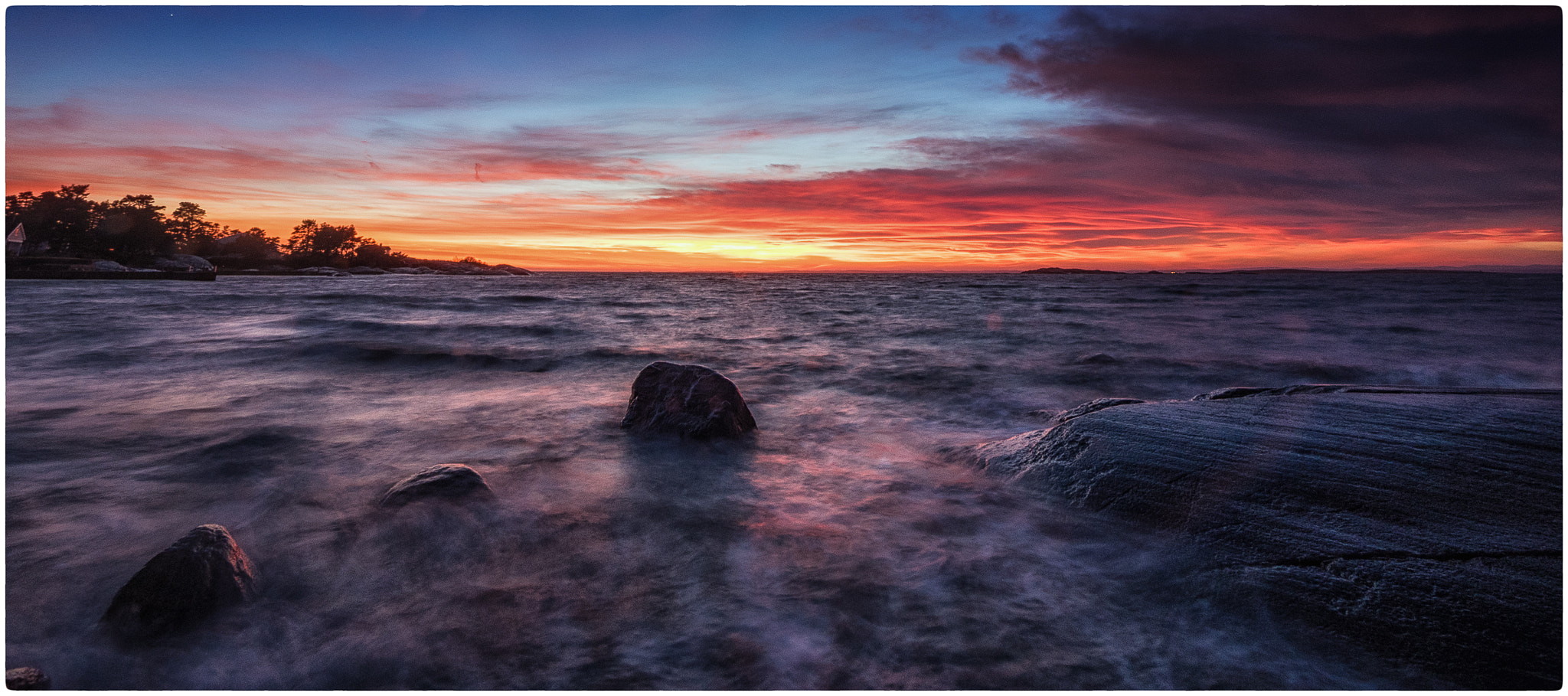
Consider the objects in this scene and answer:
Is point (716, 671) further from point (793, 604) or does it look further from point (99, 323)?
point (99, 323)

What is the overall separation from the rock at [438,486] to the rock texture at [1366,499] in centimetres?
351

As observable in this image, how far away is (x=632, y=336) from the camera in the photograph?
14523mm

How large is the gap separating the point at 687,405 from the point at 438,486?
2.06m

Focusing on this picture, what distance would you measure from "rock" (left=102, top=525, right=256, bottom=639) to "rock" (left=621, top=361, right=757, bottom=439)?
299cm

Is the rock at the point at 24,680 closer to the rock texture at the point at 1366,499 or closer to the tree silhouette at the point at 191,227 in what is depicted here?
the rock texture at the point at 1366,499

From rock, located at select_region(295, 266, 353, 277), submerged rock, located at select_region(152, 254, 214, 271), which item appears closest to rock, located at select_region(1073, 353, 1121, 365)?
submerged rock, located at select_region(152, 254, 214, 271)

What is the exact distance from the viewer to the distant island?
37.2 meters

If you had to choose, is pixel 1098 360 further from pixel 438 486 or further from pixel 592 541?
pixel 438 486

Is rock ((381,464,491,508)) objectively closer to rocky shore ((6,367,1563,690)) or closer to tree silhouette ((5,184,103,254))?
rocky shore ((6,367,1563,690))

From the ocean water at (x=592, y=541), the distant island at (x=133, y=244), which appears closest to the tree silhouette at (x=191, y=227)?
the distant island at (x=133, y=244)

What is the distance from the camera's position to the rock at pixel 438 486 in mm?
3715

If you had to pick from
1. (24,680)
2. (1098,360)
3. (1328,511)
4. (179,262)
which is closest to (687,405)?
(24,680)

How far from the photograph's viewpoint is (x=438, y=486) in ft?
12.4

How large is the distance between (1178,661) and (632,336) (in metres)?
13.2
